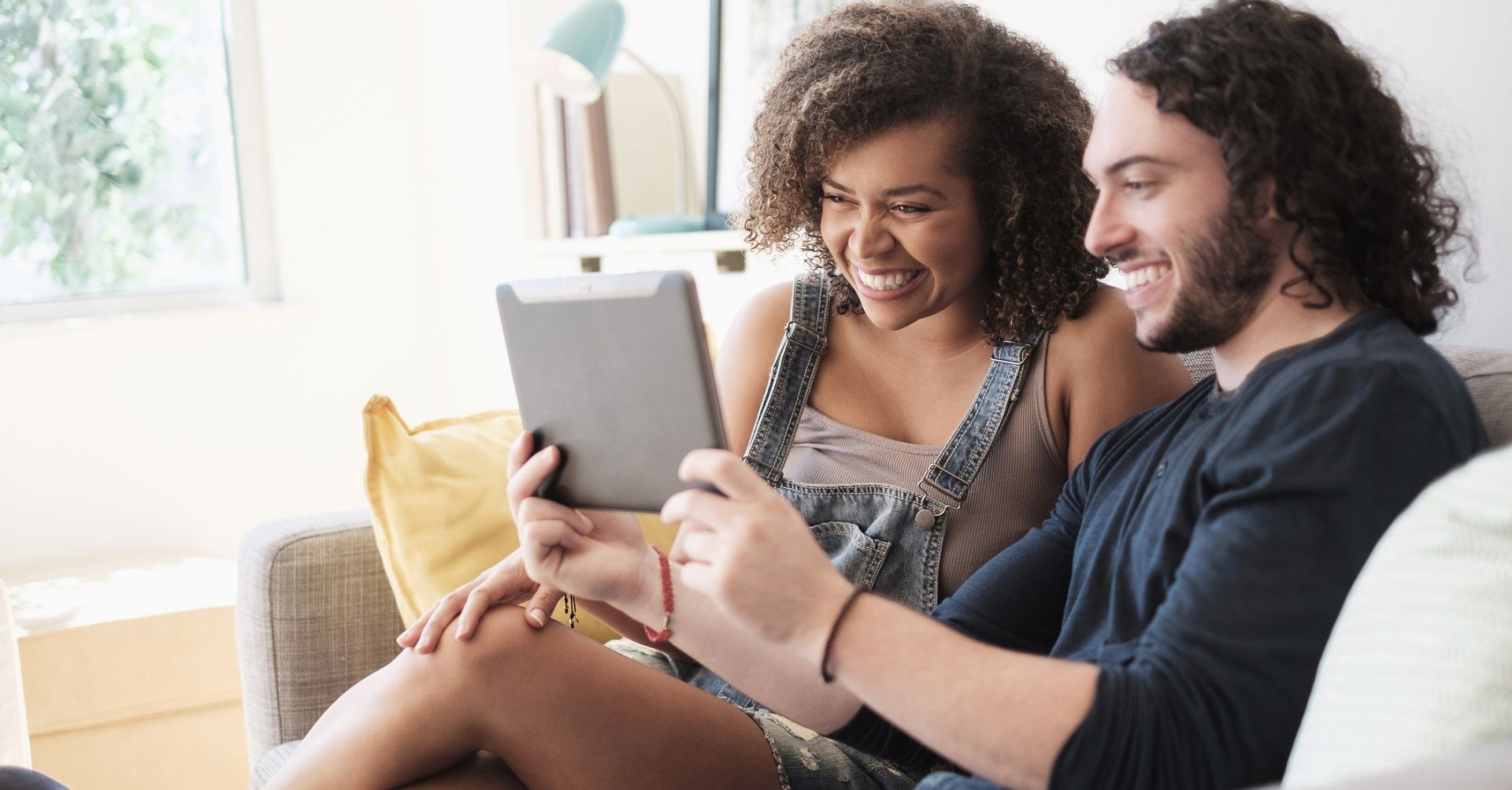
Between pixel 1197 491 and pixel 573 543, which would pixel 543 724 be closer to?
pixel 573 543

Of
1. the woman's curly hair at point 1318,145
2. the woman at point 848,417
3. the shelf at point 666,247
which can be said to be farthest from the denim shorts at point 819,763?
the shelf at point 666,247

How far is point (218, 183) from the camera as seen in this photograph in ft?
10.6

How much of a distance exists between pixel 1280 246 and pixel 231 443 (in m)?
2.78

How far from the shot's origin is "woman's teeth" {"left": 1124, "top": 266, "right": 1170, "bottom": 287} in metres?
0.97

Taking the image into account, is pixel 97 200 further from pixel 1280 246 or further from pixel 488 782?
pixel 1280 246

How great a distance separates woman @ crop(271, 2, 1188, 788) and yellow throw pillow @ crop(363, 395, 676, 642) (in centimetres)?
22

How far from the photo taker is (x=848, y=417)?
1.39 metres

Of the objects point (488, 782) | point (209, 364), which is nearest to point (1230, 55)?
point (488, 782)

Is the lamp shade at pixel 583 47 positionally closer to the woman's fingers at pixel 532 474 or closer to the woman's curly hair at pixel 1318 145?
the woman's fingers at pixel 532 474

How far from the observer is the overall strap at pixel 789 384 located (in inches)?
Answer: 55.1

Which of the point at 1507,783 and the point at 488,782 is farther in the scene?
the point at 488,782

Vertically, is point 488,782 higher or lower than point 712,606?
lower

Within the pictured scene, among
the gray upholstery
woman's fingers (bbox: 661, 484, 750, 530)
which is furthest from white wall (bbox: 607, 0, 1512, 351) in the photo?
woman's fingers (bbox: 661, 484, 750, 530)

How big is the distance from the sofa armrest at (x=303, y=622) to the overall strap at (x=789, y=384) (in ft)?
1.69
